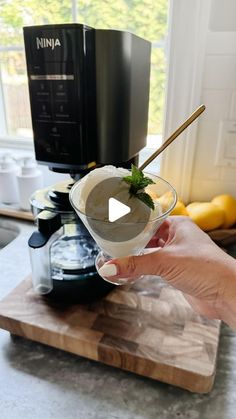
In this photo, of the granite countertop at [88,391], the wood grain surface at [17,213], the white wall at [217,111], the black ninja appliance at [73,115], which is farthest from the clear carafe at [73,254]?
the white wall at [217,111]

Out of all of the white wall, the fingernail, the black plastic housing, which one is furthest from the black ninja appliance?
the white wall

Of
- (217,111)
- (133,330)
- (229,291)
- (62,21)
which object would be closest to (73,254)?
(133,330)

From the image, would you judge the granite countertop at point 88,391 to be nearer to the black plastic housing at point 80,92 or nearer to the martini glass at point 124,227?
the martini glass at point 124,227

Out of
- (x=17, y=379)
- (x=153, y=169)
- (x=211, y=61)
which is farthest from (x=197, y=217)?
(x=17, y=379)

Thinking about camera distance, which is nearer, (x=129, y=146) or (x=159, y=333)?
(x=159, y=333)

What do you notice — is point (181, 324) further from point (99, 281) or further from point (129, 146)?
point (129, 146)

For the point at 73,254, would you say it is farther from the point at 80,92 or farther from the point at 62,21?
the point at 62,21

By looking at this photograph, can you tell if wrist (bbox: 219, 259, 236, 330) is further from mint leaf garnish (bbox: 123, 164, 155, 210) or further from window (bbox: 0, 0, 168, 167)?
window (bbox: 0, 0, 168, 167)
